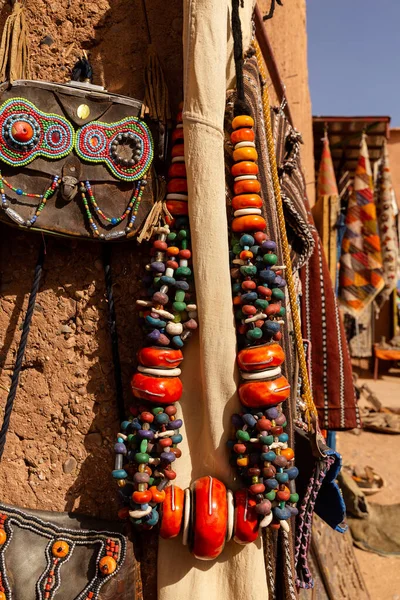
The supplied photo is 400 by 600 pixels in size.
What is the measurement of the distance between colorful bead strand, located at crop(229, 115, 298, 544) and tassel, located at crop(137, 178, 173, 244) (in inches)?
4.9

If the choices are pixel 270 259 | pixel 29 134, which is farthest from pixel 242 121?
pixel 29 134

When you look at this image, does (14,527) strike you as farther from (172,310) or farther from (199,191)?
(199,191)

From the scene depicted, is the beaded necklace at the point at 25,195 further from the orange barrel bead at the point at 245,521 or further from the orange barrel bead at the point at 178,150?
the orange barrel bead at the point at 245,521

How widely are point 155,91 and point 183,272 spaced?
332 millimetres

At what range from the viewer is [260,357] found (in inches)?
26.5

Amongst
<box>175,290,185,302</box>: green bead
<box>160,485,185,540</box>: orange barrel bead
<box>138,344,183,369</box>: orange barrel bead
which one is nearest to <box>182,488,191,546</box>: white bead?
<box>160,485,185,540</box>: orange barrel bead

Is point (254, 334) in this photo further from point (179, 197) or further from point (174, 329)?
point (179, 197)

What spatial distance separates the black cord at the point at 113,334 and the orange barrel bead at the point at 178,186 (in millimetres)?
161

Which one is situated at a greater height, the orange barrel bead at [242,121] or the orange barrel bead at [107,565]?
the orange barrel bead at [242,121]

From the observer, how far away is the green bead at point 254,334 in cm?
69

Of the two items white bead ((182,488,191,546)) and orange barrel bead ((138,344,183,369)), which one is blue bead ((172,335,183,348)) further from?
white bead ((182,488,191,546))

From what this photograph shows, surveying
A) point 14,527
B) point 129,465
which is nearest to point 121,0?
point 129,465

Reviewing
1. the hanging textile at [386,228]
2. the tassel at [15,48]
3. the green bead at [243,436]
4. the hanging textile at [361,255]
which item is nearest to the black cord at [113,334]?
the green bead at [243,436]

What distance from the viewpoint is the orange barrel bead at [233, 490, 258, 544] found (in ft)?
2.23
